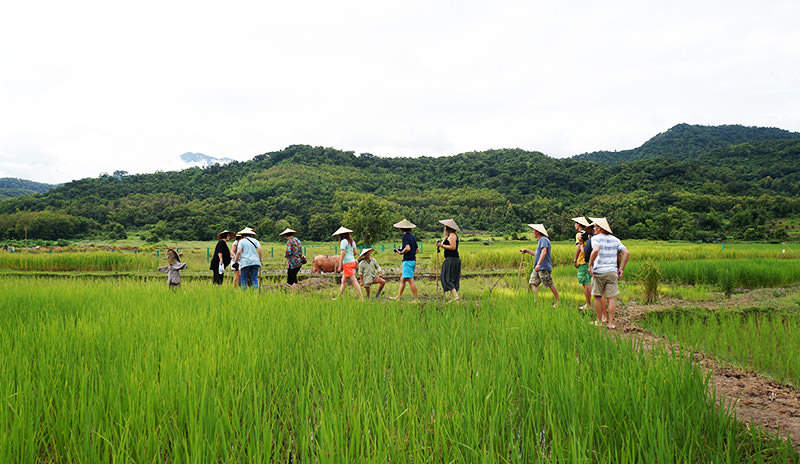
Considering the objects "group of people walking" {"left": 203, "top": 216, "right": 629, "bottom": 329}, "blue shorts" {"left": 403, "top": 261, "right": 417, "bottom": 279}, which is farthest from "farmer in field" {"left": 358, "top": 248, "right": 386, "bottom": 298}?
"blue shorts" {"left": 403, "top": 261, "right": 417, "bottom": 279}

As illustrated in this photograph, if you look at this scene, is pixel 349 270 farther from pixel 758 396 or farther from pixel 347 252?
pixel 758 396

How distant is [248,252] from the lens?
8758 mm

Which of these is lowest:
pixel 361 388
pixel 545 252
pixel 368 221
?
pixel 361 388

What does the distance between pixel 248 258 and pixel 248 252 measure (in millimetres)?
127

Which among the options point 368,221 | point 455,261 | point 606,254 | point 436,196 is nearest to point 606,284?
point 606,254

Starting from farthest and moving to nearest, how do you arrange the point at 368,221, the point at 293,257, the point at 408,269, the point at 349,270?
the point at 368,221, the point at 293,257, the point at 349,270, the point at 408,269

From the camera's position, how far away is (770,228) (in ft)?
146

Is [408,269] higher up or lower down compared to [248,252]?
lower down

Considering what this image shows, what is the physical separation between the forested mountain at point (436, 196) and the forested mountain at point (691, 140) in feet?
62.9

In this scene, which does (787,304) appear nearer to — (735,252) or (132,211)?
(735,252)

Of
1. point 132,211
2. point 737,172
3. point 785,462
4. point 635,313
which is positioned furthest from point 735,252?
point 737,172

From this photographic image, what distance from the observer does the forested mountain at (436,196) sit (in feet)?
167

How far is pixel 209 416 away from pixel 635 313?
23.4 feet

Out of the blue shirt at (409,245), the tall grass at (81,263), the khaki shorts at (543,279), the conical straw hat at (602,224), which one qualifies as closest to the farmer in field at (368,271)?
the blue shirt at (409,245)
